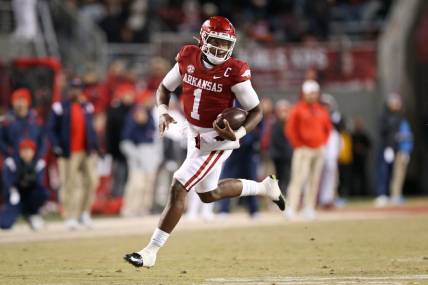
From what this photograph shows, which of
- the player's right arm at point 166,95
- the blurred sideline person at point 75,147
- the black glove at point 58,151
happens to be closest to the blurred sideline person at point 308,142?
the blurred sideline person at point 75,147

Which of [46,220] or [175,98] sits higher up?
[175,98]

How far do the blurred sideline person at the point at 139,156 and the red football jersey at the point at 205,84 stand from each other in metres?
8.57

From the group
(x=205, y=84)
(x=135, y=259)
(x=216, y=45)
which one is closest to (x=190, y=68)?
(x=205, y=84)

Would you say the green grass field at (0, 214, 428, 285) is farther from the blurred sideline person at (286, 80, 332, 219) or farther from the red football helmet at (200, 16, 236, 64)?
the blurred sideline person at (286, 80, 332, 219)

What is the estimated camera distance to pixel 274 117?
802 inches

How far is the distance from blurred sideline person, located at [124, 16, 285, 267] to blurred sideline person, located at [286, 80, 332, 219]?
723 centimetres

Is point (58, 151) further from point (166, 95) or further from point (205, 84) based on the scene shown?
point (205, 84)

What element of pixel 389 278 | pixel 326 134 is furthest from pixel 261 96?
pixel 389 278

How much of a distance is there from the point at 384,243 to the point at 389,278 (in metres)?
3.32

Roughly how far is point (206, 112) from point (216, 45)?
1.98 feet

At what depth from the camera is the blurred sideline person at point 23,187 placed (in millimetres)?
14266

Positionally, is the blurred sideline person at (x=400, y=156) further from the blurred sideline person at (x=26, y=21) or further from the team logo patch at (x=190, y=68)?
the team logo patch at (x=190, y=68)

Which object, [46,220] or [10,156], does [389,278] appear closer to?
[10,156]

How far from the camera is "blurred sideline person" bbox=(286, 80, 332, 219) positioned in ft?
55.2
